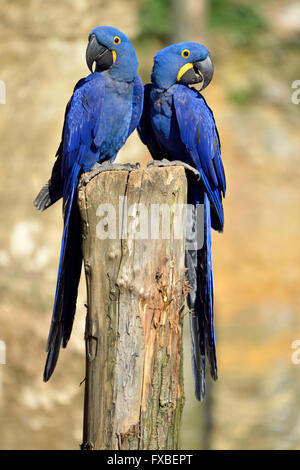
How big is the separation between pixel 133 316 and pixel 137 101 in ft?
4.56

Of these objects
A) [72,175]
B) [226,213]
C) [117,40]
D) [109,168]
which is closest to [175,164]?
[109,168]

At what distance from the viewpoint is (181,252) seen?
9.29 ft

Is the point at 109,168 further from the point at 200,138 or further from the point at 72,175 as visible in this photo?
the point at 200,138

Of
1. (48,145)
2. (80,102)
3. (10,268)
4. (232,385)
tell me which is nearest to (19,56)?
(48,145)

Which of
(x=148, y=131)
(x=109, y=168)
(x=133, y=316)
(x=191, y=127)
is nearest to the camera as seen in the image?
(x=133, y=316)

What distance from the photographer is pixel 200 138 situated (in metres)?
3.51

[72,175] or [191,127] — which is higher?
[191,127]

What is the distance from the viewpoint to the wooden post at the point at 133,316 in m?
2.65

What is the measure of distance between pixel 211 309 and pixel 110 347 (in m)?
0.71

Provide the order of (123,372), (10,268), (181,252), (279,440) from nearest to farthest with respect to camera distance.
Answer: (123,372) < (181,252) < (279,440) < (10,268)

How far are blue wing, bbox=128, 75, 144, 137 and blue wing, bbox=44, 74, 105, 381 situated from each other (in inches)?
8.5

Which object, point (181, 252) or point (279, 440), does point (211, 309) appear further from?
point (279, 440)

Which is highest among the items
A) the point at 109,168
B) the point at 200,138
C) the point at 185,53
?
the point at 185,53

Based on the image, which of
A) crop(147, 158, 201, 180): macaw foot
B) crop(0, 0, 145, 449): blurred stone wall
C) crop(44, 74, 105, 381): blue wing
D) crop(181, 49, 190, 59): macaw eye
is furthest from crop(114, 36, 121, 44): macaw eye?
crop(0, 0, 145, 449): blurred stone wall
